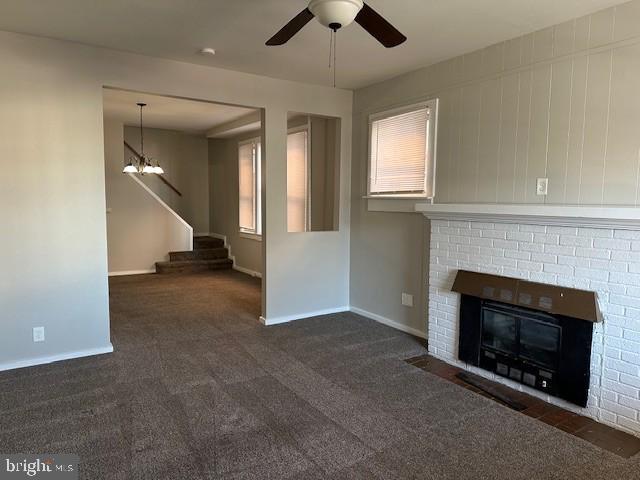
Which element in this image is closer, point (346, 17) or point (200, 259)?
point (346, 17)

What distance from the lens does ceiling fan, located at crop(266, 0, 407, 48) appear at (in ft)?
6.73

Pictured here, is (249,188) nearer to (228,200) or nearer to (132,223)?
(228,200)

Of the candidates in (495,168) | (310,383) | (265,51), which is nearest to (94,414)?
(310,383)

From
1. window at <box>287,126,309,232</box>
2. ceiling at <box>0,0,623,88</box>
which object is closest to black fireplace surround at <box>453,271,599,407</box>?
ceiling at <box>0,0,623,88</box>

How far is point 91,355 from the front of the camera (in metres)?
3.74

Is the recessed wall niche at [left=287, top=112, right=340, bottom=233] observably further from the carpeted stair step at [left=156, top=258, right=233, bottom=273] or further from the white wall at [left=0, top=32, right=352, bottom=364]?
the carpeted stair step at [left=156, top=258, right=233, bottom=273]

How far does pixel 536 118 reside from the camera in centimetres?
321

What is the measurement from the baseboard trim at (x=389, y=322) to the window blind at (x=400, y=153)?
54.9 inches

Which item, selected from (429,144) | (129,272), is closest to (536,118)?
(429,144)

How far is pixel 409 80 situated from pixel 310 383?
3.00 meters

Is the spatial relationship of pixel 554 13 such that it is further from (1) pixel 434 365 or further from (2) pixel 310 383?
(2) pixel 310 383

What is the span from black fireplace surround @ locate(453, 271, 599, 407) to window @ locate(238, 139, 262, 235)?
15.6 ft

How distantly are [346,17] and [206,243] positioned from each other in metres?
7.07

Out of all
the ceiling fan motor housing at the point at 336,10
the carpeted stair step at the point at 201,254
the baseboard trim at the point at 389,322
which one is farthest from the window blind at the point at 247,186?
the ceiling fan motor housing at the point at 336,10
